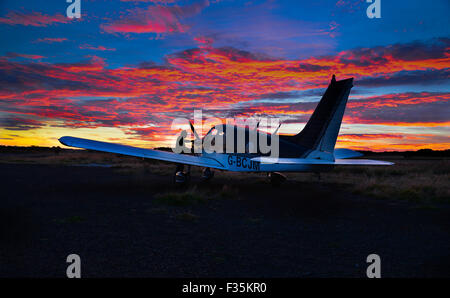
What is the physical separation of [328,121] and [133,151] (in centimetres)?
902

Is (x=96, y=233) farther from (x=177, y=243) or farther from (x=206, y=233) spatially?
(x=206, y=233)

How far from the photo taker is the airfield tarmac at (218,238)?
468cm

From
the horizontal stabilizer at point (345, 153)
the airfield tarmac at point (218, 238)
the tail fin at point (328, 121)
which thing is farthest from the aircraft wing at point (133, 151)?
the horizontal stabilizer at point (345, 153)

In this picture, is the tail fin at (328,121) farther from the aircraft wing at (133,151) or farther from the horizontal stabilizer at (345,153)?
the aircraft wing at (133,151)

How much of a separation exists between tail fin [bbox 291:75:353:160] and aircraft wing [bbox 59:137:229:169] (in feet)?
15.1

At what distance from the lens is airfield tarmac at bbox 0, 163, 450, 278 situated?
4676mm

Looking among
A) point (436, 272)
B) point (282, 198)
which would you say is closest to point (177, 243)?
point (436, 272)

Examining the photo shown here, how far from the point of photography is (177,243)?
19.7 ft

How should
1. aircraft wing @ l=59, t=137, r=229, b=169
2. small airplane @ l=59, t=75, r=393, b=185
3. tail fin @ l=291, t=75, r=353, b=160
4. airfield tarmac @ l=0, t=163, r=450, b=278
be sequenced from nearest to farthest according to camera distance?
airfield tarmac @ l=0, t=163, r=450, b=278
aircraft wing @ l=59, t=137, r=229, b=169
small airplane @ l=59, t=75, r=393, b=185
tail fin @ l=291, t=75, r=353, b=160

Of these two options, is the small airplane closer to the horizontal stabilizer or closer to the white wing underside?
the white wing underside

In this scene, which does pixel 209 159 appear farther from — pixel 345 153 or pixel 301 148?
pixel 345 153

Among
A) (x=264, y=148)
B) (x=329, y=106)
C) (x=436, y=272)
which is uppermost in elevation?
Result: (x=329, y=106)

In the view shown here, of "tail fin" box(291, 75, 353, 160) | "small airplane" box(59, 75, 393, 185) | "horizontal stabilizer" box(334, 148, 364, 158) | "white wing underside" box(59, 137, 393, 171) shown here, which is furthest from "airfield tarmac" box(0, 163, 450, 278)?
"horizontal stabilizer" box(334, 148, 364, 158)
